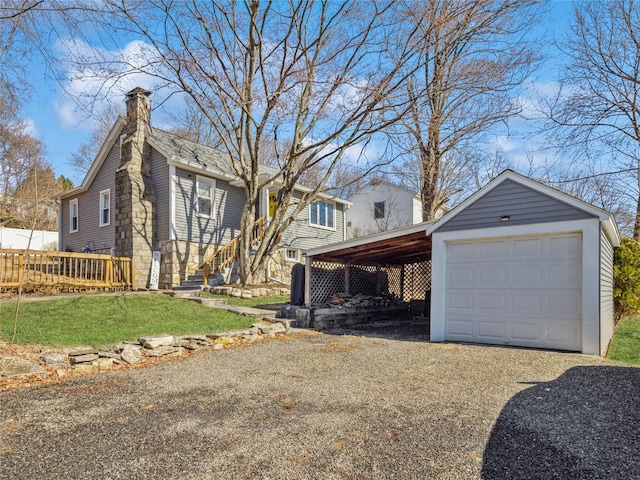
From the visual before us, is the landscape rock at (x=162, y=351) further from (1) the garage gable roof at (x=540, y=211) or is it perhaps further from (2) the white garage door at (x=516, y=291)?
(1) the garage gable roof at (x=540, y=211)

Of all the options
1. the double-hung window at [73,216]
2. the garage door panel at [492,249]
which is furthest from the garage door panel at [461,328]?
the double-hung window at [73,216]

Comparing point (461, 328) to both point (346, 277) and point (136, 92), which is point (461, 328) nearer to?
point (346, 277)

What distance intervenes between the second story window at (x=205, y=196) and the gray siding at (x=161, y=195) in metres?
1.23

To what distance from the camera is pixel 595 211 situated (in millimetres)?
6551

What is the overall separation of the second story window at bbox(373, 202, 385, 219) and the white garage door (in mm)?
17658

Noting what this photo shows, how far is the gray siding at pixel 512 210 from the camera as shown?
6844 millimetres

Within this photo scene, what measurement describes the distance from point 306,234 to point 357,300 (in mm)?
7737

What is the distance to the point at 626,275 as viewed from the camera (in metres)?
10.0

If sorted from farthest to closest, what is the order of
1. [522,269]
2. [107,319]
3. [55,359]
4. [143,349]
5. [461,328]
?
[107,319] → [461,328] → [522,269] → [143,349] → [55,359]

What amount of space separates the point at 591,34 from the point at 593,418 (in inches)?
589

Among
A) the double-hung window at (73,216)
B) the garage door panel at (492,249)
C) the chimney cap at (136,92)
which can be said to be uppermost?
the chimney cap at (136,92)

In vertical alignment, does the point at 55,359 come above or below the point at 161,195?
below

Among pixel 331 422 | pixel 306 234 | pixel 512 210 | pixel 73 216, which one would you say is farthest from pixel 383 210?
pixel 331 422

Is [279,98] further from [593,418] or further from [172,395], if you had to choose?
[593,418]
